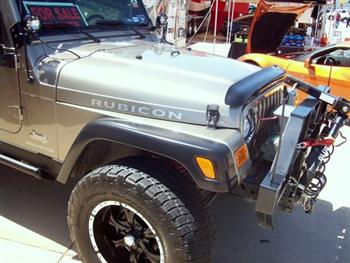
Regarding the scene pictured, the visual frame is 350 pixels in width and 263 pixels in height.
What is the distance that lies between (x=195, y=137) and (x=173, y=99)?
314 millimetres

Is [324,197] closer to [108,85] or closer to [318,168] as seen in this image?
[318,168]

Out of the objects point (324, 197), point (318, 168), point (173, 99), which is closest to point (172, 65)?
point (173, 99)

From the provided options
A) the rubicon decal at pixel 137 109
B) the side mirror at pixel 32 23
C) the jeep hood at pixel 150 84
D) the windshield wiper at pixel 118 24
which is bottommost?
the rubicon decal at pixel 137 109

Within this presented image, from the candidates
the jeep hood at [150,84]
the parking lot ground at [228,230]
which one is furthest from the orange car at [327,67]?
the jeep hood at [150,84]

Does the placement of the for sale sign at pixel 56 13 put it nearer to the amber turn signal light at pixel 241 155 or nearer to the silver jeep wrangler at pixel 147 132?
the silver jeep wrangler at pixel 147 132

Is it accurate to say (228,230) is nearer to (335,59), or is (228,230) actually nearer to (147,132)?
(147,132)

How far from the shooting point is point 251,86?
2.70 metres

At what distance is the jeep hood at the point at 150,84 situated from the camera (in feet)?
8.31

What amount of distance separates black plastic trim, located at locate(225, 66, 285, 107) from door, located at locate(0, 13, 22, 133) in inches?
58.1

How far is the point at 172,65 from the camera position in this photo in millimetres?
2881

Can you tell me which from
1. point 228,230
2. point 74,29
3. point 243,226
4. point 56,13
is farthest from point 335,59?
point 56,13

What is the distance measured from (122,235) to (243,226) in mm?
1256

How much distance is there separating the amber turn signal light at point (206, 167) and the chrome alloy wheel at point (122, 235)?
450 mm

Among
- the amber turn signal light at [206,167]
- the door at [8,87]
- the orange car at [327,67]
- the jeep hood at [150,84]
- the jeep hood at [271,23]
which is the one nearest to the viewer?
the amber turn signal light at [206,167]
